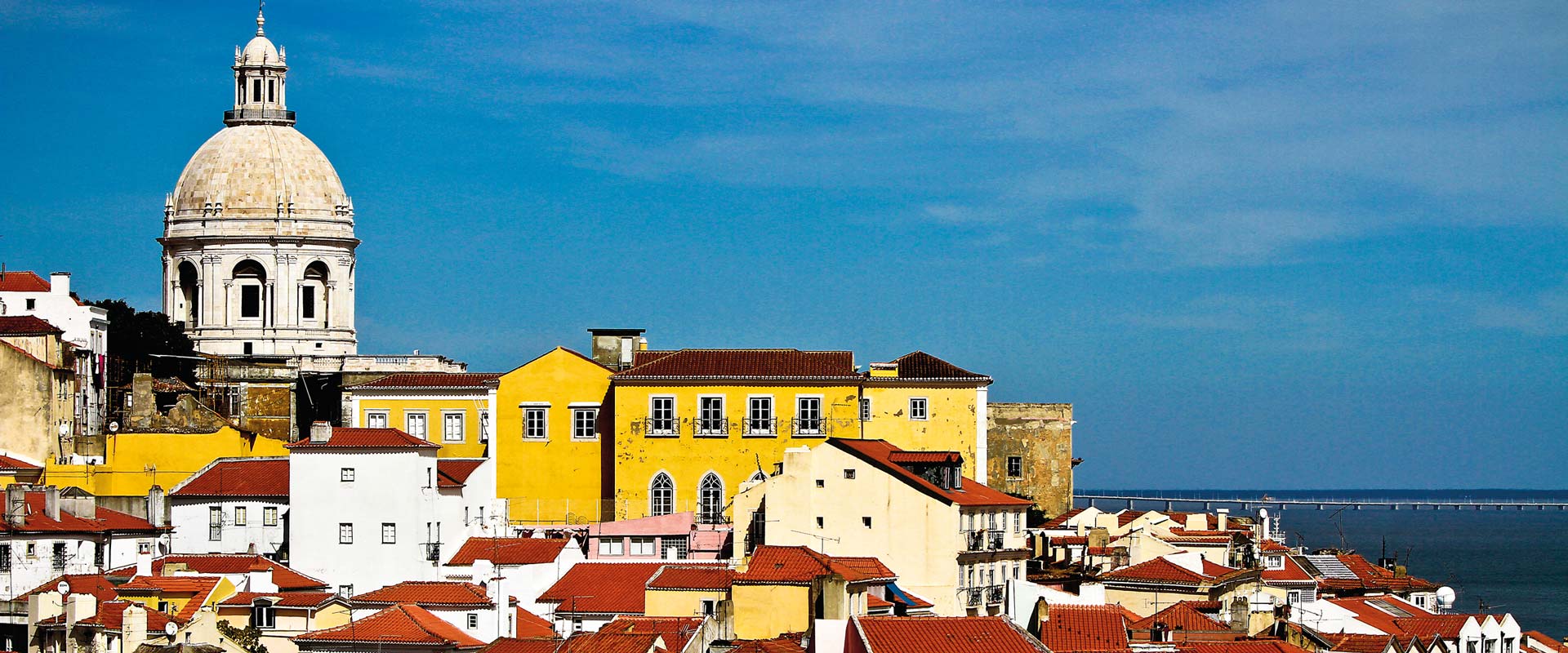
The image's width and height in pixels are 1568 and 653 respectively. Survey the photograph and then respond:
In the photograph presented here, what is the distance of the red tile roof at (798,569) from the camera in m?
48.0

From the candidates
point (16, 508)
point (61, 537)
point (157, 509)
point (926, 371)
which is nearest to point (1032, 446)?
point (926, 371)

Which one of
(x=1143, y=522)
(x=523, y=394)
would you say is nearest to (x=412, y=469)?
(x=523, y=394)

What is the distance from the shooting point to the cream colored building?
5525cm

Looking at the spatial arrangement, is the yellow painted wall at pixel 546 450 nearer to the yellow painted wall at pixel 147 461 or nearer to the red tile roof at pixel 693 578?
the yellow painted wall at pixel 147 461

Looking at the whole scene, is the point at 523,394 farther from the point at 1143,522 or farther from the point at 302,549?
the point at 1143,522

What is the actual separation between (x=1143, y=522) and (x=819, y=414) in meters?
10.2

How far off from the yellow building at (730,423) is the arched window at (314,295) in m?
28.9

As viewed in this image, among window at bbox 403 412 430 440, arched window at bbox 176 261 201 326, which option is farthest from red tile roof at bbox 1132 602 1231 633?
arched window at bbox 176 261 201 326

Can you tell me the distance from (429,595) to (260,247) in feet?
135

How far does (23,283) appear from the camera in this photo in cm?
7606

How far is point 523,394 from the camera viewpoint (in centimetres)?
6656

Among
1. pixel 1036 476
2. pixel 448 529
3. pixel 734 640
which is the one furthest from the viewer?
pixel 1036 476

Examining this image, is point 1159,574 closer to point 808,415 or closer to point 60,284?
point 808,415

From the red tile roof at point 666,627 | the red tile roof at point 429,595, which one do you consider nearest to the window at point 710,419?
the red tile roof at point 429,595
